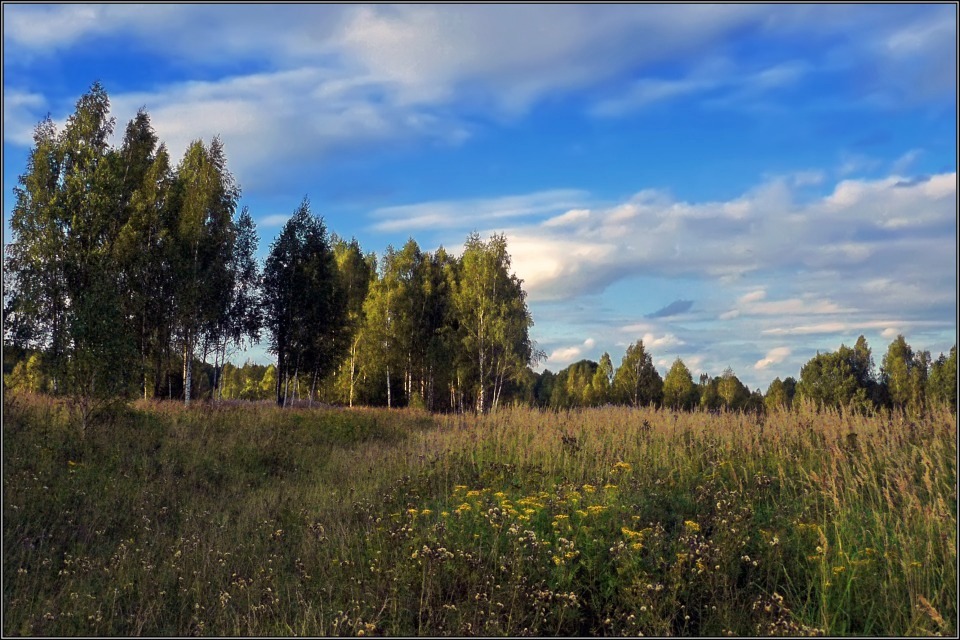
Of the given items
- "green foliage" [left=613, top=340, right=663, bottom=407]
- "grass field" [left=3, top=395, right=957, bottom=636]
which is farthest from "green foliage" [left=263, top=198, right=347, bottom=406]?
"green foliage" [left=613, top=340, right=663, bottom=407]

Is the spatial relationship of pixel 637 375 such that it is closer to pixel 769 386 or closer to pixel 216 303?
pixel 769 386

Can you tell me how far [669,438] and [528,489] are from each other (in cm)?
378

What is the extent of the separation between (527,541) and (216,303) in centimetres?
2349

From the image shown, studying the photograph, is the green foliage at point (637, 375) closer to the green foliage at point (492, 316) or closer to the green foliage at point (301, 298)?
the green foliage at point (492, 316)

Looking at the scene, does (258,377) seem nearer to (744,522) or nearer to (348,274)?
(348,274)

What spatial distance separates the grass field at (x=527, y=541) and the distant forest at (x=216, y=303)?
270cm

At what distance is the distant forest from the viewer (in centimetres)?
1462

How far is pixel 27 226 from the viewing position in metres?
20.3

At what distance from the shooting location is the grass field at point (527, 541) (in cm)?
489

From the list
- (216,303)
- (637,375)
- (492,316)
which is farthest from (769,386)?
(216,303)

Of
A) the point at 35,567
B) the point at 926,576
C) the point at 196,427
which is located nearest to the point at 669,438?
the point at 926,576

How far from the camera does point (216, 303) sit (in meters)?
25.9

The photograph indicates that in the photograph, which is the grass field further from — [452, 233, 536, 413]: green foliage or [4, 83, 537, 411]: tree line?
[452, 233, 536, 413]: green foliage

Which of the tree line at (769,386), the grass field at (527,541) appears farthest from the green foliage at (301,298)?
the grass field at (527,541)
